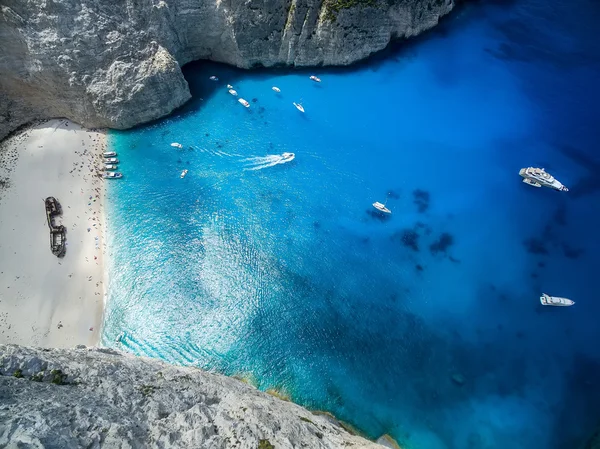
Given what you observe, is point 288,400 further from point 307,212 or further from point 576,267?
point 576,267

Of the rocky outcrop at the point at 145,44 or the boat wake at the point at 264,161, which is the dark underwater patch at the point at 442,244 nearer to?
the boat wake at the point at 264,161

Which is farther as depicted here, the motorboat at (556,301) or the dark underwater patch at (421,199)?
the dark underwater patch at (421,199)

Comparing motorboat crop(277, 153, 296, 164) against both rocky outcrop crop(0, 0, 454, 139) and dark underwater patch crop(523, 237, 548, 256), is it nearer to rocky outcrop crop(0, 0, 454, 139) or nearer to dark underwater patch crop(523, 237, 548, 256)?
rocky outcrop crop(0, 0, 454, 139)

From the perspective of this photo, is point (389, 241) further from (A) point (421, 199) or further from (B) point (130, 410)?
(B) point (130, 410)

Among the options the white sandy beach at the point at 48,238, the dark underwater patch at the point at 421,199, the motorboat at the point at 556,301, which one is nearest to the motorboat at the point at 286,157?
the dark underwater patch at the point at 421,199

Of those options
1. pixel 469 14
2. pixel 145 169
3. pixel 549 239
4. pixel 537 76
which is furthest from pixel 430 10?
pixel 145 169

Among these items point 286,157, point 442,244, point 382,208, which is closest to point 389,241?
point 382,208

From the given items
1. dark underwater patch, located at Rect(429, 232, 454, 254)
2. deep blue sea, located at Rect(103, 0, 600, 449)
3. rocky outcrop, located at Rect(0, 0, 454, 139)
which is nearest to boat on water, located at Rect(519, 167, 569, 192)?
deep blue sea, located at Rect(103, 0, 600, 449)
